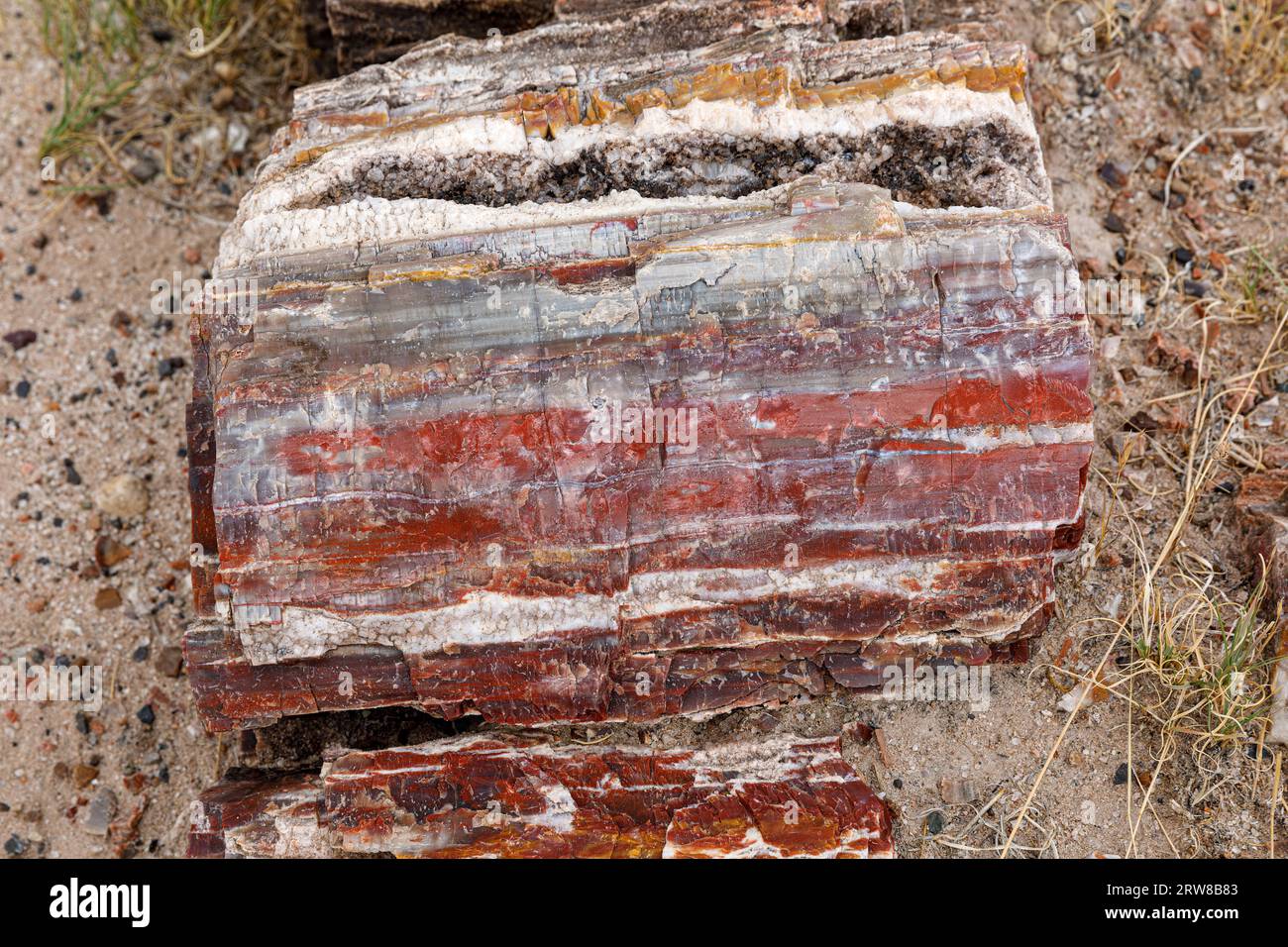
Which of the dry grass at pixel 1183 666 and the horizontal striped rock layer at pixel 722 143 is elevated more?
the horizontal striped rock layer at pixel 722 143

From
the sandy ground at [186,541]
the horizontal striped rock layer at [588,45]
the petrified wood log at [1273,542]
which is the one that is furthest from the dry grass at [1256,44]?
the petrified wood log at [1273,542]

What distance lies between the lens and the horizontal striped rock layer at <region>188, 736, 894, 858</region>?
11.1ft

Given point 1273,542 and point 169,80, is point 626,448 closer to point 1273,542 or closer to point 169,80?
point 1273,542

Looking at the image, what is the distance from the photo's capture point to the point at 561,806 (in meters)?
3.43

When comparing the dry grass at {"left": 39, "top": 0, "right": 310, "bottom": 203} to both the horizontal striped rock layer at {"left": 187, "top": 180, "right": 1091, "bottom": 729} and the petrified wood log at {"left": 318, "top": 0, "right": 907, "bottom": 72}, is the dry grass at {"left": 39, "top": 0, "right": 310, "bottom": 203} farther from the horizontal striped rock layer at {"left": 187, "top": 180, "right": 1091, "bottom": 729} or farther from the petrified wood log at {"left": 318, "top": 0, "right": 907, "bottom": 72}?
the horizontal striped rock layer at {"left": 187, "top": 180, "right": 1091, "bottom": 729}

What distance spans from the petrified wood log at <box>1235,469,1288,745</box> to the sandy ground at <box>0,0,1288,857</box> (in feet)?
0.29

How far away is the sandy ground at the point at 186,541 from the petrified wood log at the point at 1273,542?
88mm

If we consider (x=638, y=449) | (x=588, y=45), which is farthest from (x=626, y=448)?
(x=588, y=45)

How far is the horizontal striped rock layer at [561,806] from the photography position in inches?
133

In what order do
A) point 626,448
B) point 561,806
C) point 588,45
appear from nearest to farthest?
point 626,448, point 561,806, point 588,45

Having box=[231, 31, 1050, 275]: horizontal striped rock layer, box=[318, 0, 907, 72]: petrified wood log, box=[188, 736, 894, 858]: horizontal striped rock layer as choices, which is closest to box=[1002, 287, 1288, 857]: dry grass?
box=[188, 736, 894, 858]: horizontal striped rock layer

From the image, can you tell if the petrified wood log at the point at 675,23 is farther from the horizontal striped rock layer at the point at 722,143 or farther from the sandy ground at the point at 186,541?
the sandy ground at the point at 186,541

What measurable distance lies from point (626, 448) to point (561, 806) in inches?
44.7
